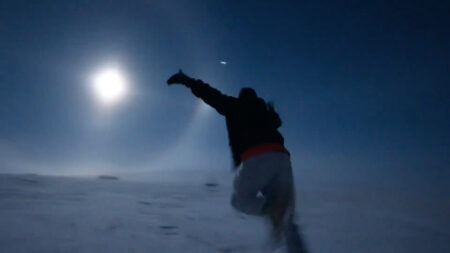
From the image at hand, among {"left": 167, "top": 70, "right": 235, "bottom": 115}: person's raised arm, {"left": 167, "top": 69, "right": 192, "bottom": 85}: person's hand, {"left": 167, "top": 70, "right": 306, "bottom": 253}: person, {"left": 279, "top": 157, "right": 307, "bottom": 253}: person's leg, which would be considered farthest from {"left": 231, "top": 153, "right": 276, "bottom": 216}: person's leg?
{"left": 167, "top": 69, "right": 192, "bottom": 85}: person's hand

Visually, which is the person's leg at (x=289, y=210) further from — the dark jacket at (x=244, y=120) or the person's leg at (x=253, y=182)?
the dark jacket at (x=244, y=120)

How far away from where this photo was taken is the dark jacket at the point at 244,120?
11.2ft

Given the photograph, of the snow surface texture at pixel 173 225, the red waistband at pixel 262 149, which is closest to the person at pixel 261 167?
the red waistband at pixel 262 149

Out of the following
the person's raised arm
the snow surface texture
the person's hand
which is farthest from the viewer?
the person's hand

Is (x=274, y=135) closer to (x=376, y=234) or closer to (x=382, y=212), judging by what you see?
(x=376, y=234)

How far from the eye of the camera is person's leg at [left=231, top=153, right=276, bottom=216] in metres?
3.24

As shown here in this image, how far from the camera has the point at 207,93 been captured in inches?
151

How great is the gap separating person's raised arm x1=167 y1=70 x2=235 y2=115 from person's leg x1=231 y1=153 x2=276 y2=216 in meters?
0.80

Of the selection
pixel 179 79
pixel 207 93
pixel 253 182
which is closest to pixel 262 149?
pixel 253 182

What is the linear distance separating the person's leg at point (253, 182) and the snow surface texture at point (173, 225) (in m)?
0.49

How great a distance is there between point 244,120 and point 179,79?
4.12 feet

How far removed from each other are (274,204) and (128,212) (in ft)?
8.04

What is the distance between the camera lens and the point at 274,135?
3438 mm

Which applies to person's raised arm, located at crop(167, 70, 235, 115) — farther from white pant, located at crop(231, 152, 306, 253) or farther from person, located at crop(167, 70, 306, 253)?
white pant, located at crop(231, 152, 306, 253)
